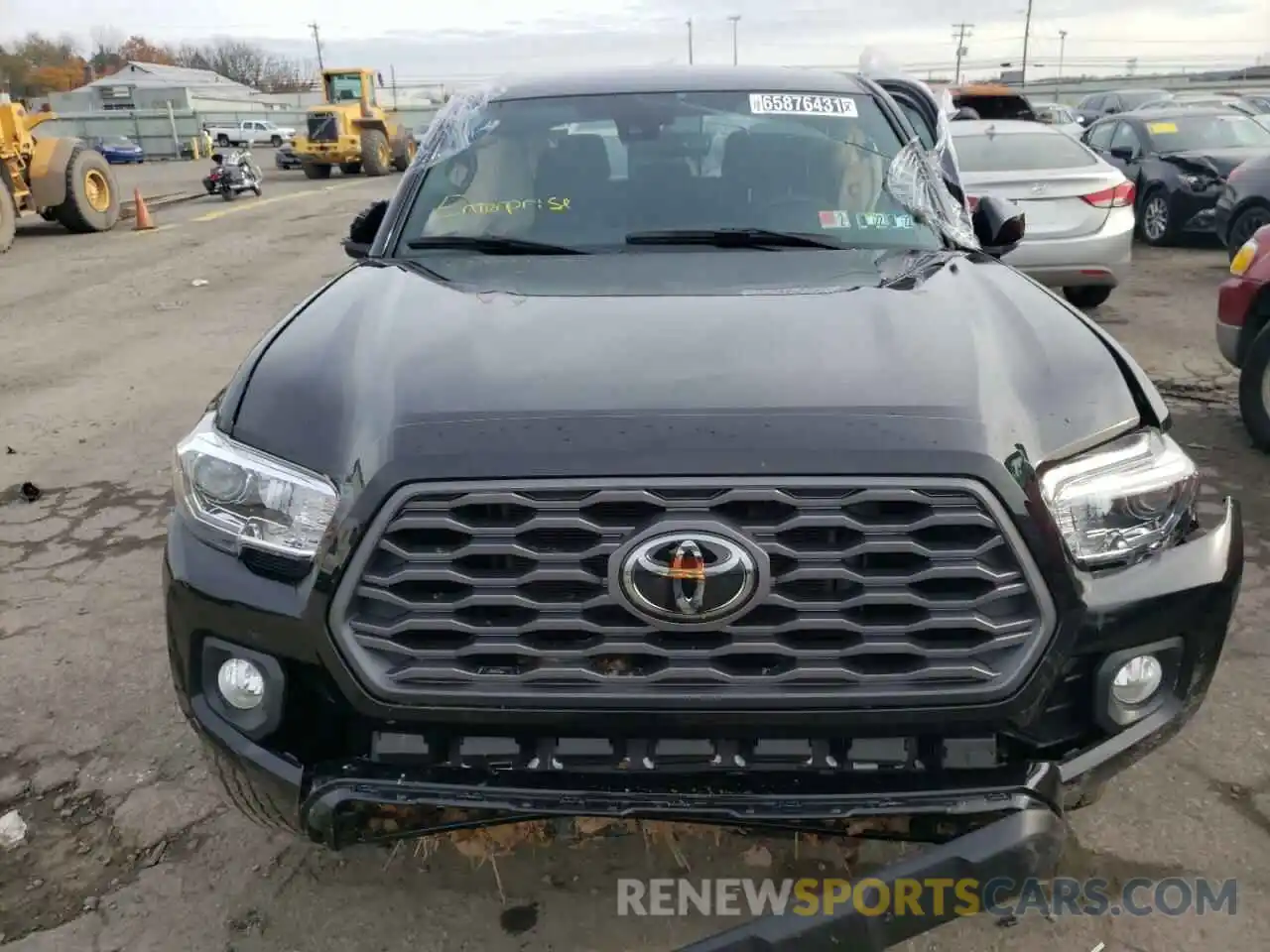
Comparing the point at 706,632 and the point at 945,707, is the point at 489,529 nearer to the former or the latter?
the point at 706,632

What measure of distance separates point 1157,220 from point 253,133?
51300 millimetres

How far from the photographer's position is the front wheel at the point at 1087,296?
8367 mm

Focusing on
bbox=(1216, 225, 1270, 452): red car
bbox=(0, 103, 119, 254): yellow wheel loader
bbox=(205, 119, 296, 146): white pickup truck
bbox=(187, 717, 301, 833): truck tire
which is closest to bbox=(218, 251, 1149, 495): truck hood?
bbox=(187, 717, 301, 833): truck tire

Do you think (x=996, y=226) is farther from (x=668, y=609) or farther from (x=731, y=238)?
(x=668, y=609)

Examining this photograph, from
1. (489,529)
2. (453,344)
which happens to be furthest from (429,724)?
(453,344)

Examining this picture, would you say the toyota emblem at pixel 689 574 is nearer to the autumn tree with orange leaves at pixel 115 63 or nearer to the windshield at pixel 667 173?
the windshield at pixel 667 173

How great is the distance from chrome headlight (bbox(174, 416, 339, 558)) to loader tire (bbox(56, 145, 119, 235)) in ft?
51.2

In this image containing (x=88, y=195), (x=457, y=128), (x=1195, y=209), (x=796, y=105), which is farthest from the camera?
(x=88, y=195)

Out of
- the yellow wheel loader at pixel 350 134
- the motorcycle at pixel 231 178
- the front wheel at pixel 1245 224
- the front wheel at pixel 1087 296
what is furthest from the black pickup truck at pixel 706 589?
the yellow wheel loader at pixel 350 134

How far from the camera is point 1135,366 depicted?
2.24 m

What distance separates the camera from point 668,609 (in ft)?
5.76

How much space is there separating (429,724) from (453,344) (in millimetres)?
790

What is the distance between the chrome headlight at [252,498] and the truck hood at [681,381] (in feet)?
0.11

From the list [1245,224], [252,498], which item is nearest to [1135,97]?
[1245,224]
